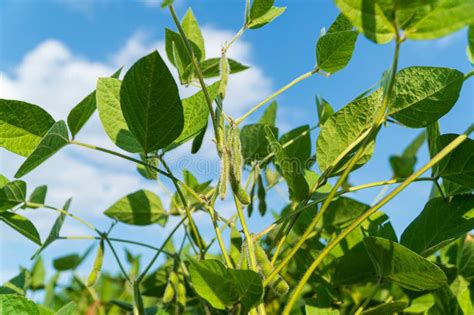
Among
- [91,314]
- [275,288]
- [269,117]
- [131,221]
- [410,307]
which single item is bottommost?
[410,307]

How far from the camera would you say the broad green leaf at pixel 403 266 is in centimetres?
75

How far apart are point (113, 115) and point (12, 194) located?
1.17ft

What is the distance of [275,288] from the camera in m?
0.73

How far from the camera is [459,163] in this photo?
0.84m

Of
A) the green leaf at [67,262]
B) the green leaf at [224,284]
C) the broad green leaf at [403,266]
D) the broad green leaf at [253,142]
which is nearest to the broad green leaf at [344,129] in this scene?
the broad green leaf at [403,266]

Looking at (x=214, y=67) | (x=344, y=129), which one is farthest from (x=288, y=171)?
(x=214, y=67)

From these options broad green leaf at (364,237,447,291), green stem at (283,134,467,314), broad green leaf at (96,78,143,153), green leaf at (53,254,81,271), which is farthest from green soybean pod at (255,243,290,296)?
green leaf at (53,254,81,271)

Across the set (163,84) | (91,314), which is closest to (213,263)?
(163,84)

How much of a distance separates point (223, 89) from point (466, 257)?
2.23 feet

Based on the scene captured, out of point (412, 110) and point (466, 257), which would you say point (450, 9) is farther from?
point (466, 257)

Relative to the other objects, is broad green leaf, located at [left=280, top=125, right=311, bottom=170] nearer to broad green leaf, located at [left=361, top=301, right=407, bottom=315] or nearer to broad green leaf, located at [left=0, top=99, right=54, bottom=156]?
broad green leaf, located at [left=361, top=301, right=407, bottom=315]

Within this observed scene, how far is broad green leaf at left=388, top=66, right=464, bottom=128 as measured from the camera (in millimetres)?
757

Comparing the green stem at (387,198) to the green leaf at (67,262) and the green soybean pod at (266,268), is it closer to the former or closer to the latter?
the green soybean pod at (266,268)

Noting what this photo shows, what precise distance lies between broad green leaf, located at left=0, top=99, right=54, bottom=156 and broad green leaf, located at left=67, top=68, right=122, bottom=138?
53 mm
